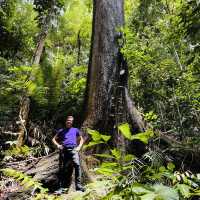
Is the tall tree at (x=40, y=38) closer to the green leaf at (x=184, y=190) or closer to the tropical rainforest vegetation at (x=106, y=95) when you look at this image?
the tropical rainforest vegetation at (x=106, y=95)

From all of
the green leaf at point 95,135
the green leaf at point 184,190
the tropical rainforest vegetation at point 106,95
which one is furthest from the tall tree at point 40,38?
the green leaf at point 184,190

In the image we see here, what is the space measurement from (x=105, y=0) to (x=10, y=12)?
20.1ft

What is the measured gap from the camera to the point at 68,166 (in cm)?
630

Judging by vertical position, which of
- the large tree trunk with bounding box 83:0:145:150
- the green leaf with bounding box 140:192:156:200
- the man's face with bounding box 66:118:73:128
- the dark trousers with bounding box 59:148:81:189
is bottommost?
the dark trousers with bounding box 59:148:81:189

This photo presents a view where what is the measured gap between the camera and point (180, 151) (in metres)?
7.01

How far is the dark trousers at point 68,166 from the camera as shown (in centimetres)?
618

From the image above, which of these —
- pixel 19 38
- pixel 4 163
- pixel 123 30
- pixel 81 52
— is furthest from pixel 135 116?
pixel 81 52

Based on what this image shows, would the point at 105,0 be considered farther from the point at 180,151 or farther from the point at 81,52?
the point at 81,52

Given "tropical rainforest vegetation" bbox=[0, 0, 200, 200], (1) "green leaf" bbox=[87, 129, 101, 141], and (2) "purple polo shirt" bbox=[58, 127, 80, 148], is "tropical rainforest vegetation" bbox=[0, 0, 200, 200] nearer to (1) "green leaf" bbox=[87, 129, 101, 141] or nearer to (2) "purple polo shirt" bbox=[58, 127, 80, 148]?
(2) "purple polo shirt" bbox=[58, 127, 80, 148]

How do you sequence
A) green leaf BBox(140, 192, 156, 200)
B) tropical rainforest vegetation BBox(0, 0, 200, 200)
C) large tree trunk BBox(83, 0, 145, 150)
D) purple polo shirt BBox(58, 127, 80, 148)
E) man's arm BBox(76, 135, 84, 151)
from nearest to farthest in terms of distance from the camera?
1. green leaf BBox(140, 192, 156, 200)
2. man's arm BBox(76, 135, 84, 151)
3. tropical rainforest vegetation BBox(0, 0, 200, 200)
4. purple polo shirt BBox(58, 127, 80, 148)
5. large tree trunk BBox(83, 0, 145, 150)

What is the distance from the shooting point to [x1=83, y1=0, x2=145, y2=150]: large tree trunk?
22.3ft

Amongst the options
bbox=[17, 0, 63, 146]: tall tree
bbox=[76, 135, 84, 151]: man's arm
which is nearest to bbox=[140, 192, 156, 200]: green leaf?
bbox=[76, 135, 84, 151]: man's arm

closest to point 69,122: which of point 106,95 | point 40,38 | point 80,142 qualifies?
point 80,142

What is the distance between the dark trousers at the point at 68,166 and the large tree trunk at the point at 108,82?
67 centimetres
